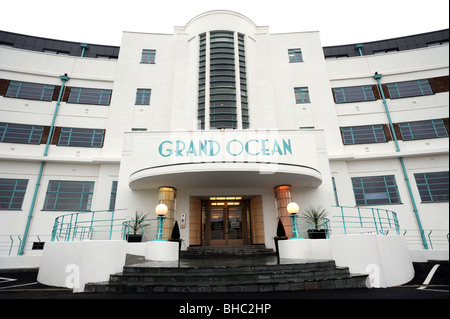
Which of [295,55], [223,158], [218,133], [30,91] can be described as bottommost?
[223,158]

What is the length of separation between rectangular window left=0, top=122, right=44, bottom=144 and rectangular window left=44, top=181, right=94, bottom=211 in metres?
3.17

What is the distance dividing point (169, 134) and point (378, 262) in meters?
9.20

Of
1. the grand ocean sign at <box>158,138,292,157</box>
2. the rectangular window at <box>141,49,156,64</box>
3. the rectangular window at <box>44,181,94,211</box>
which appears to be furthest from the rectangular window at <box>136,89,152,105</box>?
the grand ocean sign at <box>158,138,292,157</box>

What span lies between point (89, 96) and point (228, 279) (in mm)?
15879

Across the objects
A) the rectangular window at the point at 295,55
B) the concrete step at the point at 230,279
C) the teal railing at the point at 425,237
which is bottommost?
the concrete step at the point at 230,279

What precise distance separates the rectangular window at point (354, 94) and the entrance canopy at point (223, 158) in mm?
7492

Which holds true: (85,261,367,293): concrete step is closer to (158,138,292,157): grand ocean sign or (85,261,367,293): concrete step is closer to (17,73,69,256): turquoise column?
(158,138,292,157): grand ocean sign

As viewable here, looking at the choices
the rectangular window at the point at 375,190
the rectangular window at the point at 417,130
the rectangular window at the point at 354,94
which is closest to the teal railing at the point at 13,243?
the rectangular window at the point at 375,190

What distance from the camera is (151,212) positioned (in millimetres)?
12391

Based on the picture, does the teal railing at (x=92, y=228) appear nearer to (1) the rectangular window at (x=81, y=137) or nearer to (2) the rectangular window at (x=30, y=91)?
(1) the rectangular window at (x=81, y=137)

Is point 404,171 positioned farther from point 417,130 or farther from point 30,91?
point 30,91

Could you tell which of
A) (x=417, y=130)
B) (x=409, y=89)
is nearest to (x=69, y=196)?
(x=417, y=130)

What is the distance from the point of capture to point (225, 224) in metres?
13.5

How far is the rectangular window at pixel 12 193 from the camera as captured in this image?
1381 centimetres
